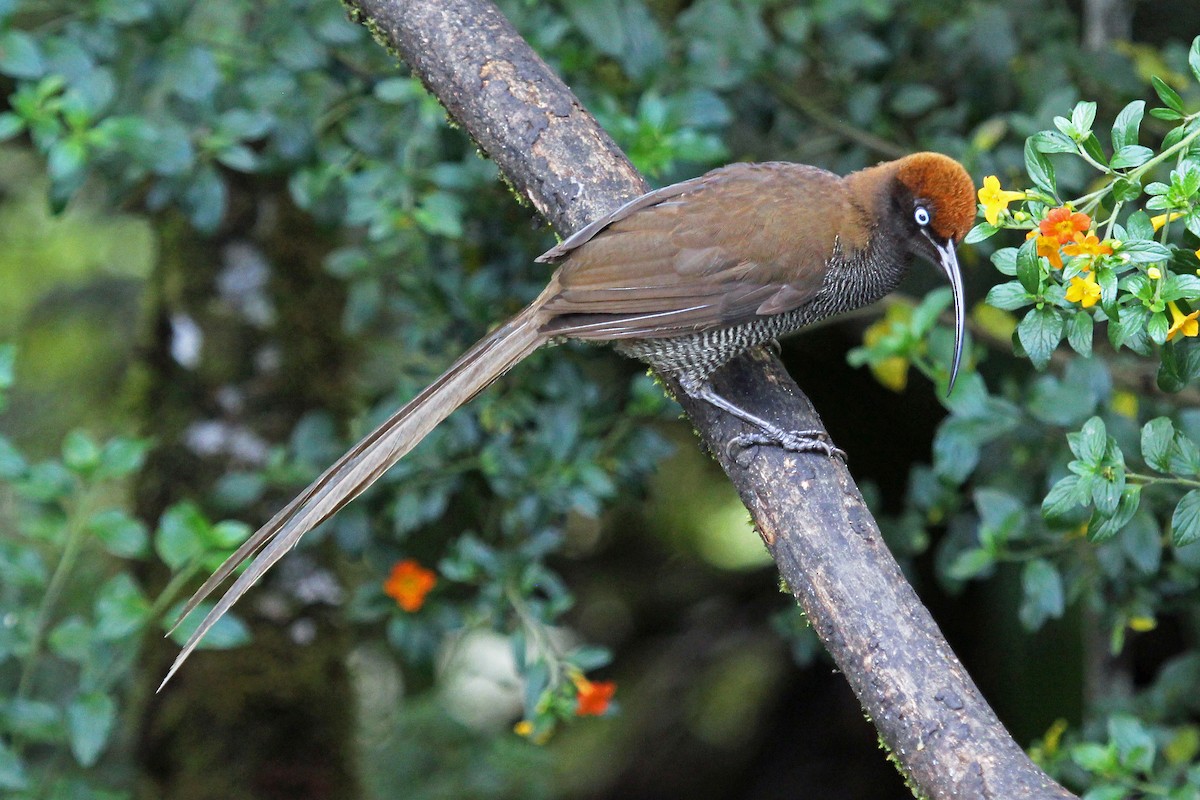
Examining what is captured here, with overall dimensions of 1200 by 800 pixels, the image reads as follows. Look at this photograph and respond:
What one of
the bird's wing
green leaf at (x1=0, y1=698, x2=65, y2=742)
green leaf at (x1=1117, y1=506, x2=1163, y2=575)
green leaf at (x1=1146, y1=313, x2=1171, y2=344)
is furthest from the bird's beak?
green leaf at (x1=0, y1=698, x2=65, y2=742)

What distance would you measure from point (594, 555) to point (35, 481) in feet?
8.70

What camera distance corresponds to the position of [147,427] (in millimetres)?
3623

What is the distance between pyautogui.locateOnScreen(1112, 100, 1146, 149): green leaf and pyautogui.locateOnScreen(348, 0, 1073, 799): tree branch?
2.58 feet

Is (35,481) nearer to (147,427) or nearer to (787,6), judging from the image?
(147,427)

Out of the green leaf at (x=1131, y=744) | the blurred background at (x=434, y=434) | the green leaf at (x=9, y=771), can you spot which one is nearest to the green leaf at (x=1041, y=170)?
the blurred background at (x=434, y=434)

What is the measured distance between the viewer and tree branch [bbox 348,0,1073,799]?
1.78 meters

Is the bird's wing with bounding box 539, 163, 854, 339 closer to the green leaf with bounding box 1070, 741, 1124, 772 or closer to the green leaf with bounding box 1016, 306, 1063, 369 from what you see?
the green leaf with bounding box 1016, 306, 1063, 369

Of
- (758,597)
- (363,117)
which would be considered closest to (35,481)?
(363,117)

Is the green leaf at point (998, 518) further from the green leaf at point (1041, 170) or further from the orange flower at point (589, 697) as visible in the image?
the green leaf at point (1041, 170)

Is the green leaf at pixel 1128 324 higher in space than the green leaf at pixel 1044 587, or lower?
higher

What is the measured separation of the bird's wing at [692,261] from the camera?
2.45 meters

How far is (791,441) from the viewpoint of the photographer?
225 cm

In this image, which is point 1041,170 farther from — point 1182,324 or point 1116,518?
point 1116,518

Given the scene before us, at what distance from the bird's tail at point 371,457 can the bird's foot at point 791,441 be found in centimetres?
49
